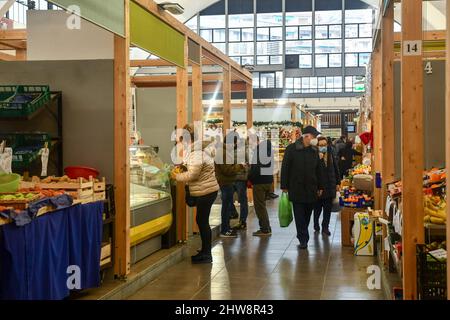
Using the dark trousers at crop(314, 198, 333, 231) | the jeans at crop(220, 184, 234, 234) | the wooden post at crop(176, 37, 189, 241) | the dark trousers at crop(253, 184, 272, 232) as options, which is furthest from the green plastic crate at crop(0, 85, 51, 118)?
the dark trousers at crop(314, 198, 333, 231)

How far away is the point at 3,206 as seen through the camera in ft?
14.4

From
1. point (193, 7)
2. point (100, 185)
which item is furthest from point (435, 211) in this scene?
point (193, 7)

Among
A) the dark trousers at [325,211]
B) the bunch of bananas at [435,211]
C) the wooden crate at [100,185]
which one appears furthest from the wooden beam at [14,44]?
the bunch of bananas at [435,211]

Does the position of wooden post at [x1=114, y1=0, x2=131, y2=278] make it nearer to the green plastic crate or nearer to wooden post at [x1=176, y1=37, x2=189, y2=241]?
the green plastic crate

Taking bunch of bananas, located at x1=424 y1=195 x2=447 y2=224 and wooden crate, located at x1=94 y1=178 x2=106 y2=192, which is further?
wooden crate, located at x1=94 y1=178 x2=106 y2=192

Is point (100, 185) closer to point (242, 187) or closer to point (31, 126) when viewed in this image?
point (31, 126)

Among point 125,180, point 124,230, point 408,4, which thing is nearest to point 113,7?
point 125,180

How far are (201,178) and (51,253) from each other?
2985 millimetres

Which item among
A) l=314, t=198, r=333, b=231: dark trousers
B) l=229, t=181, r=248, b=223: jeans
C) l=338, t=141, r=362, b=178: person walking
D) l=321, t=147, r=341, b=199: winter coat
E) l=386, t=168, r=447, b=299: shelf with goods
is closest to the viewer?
l=386, t=168, r=447, b=299: shelf with goods

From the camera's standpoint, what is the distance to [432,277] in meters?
4.51

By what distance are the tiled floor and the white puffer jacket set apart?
3.11ft

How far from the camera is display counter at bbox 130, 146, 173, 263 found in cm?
689

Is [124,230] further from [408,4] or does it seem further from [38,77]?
[408,4]

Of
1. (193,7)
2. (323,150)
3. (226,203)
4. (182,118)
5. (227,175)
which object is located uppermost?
(193,7)
